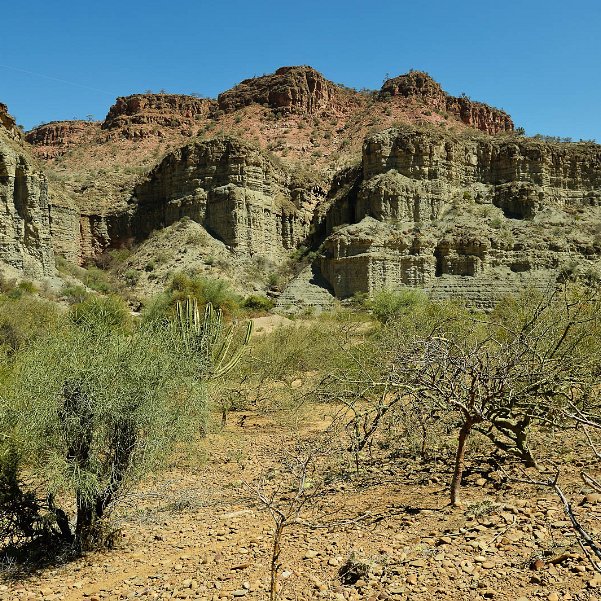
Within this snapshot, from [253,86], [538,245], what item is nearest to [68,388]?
[538,245]

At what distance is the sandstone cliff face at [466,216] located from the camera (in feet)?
127

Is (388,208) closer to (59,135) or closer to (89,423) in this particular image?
(89,423)

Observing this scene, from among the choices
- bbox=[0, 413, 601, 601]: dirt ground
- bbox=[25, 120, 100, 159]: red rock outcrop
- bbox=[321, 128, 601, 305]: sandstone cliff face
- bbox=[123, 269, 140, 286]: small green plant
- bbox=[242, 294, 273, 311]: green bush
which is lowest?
bbox=[0, 413, 601, 601]: dirt ground

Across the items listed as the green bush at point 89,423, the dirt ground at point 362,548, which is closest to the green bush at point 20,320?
the green bush at point 89,423

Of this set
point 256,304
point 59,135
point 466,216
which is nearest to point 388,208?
point 466,216

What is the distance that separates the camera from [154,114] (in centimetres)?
8162

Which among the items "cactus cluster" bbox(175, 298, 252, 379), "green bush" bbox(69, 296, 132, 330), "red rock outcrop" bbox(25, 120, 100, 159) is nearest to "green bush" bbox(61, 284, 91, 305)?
"green bush" bbox(69, 296, 132, 330)

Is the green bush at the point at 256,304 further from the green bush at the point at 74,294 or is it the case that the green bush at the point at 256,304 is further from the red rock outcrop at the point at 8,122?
the red rock outcrop at the point at 8,122

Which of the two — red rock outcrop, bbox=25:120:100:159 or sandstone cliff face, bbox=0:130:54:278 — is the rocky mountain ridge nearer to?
sandstone cliff face, bbox=0:130:54:278

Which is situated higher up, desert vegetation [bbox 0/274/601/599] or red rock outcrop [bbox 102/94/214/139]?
red rock outcrop [bbox 102/94/214/139]

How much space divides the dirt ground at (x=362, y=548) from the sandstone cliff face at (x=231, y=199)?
37.5 m

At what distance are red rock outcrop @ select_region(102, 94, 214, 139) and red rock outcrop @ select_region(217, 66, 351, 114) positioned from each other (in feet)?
13.9

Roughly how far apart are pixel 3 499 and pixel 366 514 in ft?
12.5

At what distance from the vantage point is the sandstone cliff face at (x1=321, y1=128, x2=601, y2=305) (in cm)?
3878
